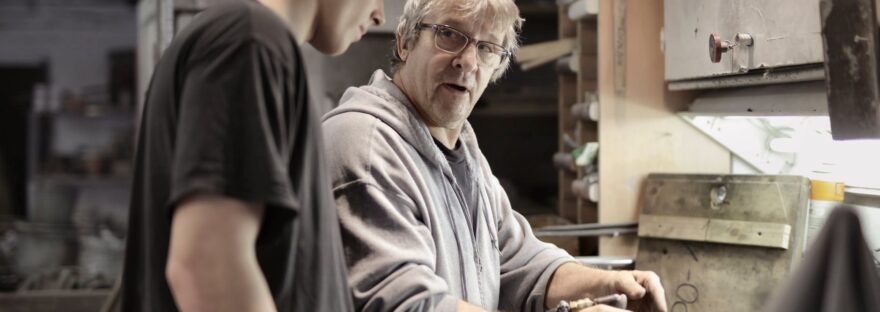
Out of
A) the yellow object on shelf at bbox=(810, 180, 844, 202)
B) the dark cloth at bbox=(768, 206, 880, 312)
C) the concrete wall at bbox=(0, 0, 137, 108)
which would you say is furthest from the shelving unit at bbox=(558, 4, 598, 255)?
the concrete wall at bbox=(0, 0, 137, 108)

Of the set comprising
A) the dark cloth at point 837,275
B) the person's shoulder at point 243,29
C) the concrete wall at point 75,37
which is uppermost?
the concrete wall at point 75,37

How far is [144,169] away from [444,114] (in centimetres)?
61

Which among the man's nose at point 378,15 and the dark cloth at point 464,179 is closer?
the man's nose at point 378,15

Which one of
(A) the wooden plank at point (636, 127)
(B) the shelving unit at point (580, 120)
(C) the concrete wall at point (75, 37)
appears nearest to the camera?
(A) the wooden plank at point (636, 127)

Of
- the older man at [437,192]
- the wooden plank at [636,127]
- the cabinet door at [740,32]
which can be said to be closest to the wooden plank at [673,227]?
the wooden plank at [636,127]

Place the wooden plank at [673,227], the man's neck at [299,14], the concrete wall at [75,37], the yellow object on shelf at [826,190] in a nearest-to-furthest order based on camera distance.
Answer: the man's neck at [299,14]
the yellow object on shelf at [826,190]
the wooden plank at [673,227]
the concrete wall at [75,37]

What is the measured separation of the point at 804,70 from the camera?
1601 millimetres

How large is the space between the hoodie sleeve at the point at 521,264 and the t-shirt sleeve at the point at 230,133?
2.76 ft

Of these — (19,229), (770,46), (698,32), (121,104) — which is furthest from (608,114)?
(121,104)

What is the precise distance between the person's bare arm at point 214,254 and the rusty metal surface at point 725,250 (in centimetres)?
143

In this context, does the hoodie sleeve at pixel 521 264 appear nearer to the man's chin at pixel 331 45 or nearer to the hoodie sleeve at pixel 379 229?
the hoodie sleeve at pixel 379 229

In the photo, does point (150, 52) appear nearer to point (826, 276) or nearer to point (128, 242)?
point (128, 242)

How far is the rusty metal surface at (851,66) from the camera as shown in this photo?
3.75 ft

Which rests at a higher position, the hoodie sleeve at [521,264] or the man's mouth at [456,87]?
the man's mouth at [456,87]
